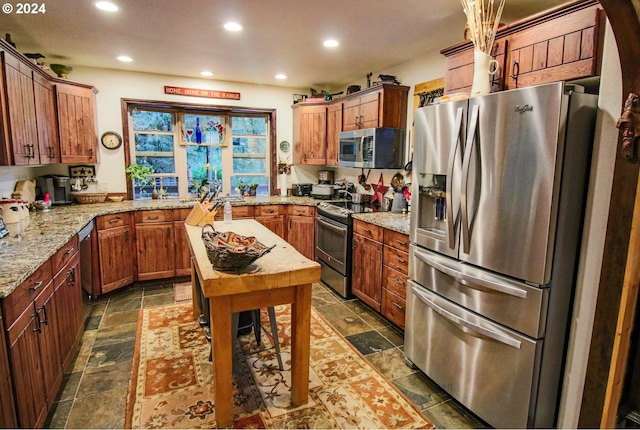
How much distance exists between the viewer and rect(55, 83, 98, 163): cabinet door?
367 centimetres

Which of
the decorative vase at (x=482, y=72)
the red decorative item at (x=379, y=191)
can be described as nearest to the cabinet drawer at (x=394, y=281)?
the red decorative item at (x=379, y=191)

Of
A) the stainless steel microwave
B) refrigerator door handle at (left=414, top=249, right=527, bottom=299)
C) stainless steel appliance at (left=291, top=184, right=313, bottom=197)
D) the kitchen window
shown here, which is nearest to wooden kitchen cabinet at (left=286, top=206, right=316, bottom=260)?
stainless steel appliance at (left=291, top=184, right=313, bottom=197)

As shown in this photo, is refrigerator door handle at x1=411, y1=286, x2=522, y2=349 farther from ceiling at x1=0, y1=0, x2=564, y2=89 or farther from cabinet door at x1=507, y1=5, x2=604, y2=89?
ceiling at x1=0, y1=0, x2=564, y2=89

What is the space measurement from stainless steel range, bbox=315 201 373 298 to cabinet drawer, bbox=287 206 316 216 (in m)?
0.16

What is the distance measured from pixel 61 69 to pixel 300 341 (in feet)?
12.4

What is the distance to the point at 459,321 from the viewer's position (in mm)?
2025

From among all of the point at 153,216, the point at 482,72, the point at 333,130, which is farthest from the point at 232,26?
the point at 153,216

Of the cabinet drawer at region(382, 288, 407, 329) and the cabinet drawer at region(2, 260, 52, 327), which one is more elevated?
the cabinet drawer at region(2, 260, 52, 327)

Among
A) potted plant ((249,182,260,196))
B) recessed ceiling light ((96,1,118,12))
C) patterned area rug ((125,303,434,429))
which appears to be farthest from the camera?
potted plant ((249,182,260,196))

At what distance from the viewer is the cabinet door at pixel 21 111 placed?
2.59 metres

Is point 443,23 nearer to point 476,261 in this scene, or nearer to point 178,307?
point 476,261

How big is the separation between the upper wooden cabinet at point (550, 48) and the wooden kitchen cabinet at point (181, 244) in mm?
3268

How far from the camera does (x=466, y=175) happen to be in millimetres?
1925

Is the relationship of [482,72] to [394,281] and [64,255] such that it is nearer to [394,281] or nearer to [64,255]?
[394,281]
